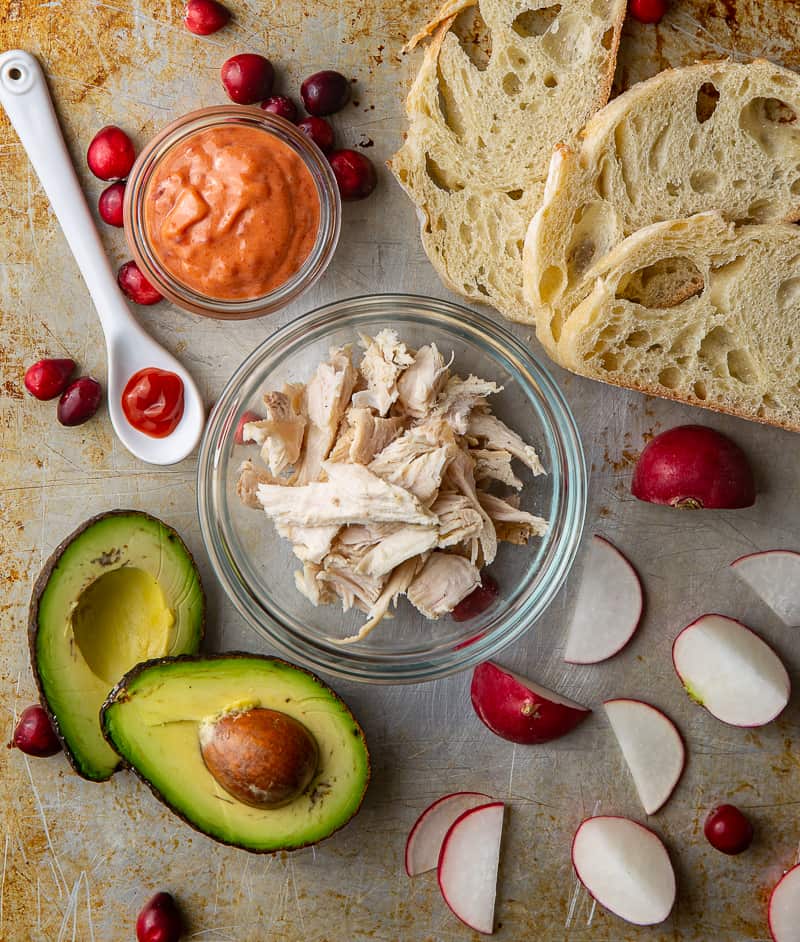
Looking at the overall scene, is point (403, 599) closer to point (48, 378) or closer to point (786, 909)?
point (48, 378)

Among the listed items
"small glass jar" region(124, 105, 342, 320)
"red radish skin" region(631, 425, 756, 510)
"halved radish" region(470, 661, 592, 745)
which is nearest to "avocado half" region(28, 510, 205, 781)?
"small glass jar" region(124, 105, 342, 320)

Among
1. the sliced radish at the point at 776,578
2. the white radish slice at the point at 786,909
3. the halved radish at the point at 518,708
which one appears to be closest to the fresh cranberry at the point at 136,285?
the halved radish at the point at 518,708

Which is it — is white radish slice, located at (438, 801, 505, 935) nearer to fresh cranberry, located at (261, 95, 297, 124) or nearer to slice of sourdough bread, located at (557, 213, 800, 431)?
slice of sourdough bread, located at (557, 213, 800, 431)

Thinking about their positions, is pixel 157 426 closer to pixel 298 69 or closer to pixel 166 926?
pixel 298 69

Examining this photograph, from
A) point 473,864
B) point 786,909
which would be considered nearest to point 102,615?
point 473,864

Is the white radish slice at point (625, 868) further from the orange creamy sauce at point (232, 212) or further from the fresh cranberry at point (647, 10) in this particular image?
the fresh cranberry at point (647, 10)

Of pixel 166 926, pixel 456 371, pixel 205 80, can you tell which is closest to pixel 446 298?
→ pixel 456 371
